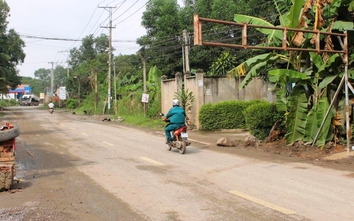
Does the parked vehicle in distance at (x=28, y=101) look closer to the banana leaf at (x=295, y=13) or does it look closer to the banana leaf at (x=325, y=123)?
the banana leaf at (x=295, y=13)

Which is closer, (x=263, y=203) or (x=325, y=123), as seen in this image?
(x=263, y=203)

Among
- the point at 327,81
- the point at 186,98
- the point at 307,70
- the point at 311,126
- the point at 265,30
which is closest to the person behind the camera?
the point at 327,81

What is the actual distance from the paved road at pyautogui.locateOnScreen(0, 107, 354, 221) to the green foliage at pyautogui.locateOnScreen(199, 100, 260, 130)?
8744mm

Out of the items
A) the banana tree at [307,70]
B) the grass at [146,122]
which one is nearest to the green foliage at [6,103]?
the grass at [146,122]

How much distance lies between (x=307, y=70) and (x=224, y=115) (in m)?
8.28

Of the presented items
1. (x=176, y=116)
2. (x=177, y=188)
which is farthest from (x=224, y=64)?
(x=177, y=188)

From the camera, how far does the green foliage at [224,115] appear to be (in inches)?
850

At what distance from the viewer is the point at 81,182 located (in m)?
8.88

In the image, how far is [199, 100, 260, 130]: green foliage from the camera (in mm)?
21578

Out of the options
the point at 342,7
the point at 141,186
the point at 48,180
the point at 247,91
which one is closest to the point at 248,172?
the point at 141,186

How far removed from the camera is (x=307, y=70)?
1365cm

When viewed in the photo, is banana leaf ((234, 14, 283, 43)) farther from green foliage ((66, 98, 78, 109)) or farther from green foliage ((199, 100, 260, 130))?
green foliage ((66, 98, 78, 109))

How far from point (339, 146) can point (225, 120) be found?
9.21m

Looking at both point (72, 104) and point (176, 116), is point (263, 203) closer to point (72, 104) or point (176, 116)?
point (176, 116)
